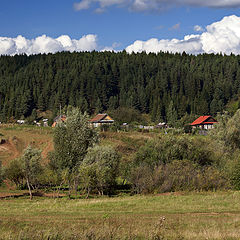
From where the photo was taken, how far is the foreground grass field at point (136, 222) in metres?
12.2

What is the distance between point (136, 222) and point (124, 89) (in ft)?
534

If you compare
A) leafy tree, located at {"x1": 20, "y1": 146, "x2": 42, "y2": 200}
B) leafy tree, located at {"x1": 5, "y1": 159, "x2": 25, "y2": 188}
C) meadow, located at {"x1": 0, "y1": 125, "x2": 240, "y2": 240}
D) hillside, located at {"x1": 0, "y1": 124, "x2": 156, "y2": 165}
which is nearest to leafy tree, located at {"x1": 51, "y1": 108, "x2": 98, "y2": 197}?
leafy tree, located at {"x1": 20, "y1": 146, "x2": 42, "y2": 200}

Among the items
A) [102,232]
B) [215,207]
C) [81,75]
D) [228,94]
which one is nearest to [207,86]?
[228,94]

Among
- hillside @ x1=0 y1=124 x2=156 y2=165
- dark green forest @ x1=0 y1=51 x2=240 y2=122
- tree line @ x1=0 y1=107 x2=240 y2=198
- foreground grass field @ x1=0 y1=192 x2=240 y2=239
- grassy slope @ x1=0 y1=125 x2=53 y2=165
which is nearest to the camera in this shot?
foreground grass field @ x1=0 y1=192 x2=240 y2=239

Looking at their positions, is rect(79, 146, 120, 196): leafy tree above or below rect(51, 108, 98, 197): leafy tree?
below

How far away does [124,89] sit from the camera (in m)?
179

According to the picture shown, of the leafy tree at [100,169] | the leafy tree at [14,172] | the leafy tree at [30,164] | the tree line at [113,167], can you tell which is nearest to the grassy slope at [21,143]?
the leafy tree at [14,172]

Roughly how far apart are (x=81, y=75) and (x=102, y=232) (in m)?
171

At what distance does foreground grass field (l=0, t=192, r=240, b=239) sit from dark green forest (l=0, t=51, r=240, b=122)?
389 feet

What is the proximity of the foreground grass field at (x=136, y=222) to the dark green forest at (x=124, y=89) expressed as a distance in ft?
389

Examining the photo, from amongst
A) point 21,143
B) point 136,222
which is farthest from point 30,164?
point 21,143

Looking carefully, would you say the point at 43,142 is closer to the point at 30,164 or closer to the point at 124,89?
the point at 30,164

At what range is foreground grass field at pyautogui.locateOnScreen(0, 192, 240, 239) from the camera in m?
12.2

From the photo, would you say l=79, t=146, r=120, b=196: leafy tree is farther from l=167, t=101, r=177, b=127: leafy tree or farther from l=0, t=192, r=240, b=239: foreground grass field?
l=167, t=101, r=177, b=127: leafy tree
